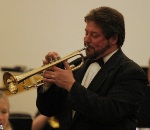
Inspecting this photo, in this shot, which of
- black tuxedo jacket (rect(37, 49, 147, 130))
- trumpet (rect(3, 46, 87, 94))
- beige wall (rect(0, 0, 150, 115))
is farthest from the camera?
beige wall (rect(0, 0, 150, 115))

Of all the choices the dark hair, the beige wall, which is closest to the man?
the dark hair

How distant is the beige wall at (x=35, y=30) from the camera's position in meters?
5.08

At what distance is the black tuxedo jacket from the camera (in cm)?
231

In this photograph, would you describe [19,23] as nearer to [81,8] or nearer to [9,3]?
[9,3]

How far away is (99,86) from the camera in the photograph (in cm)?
243

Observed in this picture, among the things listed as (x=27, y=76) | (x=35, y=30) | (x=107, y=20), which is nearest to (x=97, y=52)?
(x=107, y=20)

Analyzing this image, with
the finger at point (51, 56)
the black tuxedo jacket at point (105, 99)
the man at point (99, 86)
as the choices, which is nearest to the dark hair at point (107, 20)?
the man at point (99, 86)

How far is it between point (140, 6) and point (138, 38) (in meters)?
0.42

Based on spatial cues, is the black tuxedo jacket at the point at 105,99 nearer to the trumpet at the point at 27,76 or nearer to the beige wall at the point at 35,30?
the trumpet at the point at 27,76

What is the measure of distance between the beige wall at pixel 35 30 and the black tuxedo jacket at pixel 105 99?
101 inches

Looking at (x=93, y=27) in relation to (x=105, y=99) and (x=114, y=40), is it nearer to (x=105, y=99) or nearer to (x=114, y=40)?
(x=114, y=40)

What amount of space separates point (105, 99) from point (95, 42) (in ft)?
1.21

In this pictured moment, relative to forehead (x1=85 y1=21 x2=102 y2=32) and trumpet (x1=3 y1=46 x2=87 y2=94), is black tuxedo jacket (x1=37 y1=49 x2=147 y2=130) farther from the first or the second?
forehead (x1=85 y1=21 x2=102 y2=32)

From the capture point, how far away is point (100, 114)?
229 centimetres
